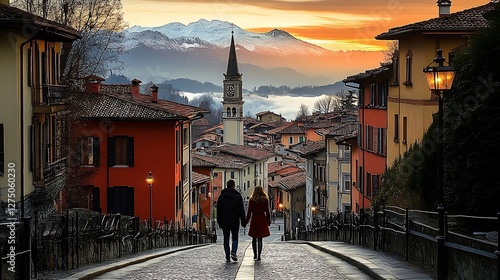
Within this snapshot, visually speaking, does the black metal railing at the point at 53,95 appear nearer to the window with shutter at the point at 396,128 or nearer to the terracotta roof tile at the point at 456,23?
the terracotta roof tile at the point at 456,23

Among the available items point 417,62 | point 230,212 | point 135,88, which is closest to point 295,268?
point 230,212

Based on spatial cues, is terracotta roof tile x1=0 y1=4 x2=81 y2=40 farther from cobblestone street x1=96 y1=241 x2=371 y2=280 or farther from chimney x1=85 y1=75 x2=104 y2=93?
chimney x1=85 y1=75 x2=104 y2=93

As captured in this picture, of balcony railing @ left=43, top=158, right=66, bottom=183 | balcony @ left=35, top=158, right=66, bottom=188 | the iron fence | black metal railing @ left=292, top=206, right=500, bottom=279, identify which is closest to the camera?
black metal railing @ left=292, top=206, right=500, bottom=279

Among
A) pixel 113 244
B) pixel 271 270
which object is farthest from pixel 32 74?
pixel 271 270

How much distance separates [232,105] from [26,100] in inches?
5913

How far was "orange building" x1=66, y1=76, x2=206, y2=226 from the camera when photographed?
5103cm

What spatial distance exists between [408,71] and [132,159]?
61.6 ft

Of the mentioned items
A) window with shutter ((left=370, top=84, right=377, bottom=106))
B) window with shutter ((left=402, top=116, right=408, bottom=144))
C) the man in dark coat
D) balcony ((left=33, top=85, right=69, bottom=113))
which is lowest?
the man in dark coat

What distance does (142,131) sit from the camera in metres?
51.4

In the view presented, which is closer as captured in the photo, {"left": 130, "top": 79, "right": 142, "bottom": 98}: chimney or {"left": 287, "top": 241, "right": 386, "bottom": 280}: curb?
{"left": 287, "top": 241, "right": 386, "bottom": 280}: curb

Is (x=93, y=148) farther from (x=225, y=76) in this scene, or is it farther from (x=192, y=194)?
(x=225, y=76)

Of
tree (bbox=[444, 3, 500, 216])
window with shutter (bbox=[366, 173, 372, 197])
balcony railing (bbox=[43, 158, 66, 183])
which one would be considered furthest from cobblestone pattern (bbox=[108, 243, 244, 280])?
window with shutter (bbox=[366, 173, 372, 197])

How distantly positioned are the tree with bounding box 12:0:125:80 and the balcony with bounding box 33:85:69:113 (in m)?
12.2

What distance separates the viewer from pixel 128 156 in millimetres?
51656
